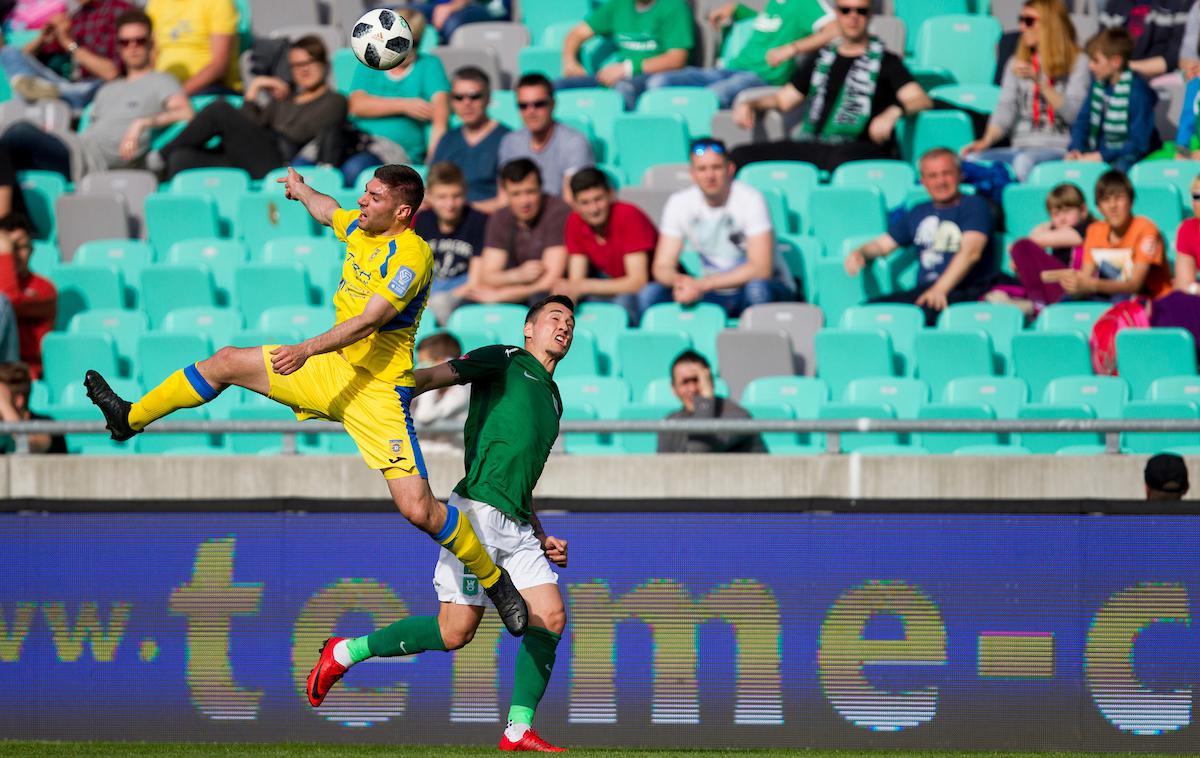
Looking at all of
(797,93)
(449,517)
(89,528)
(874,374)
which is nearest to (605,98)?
(797,93)

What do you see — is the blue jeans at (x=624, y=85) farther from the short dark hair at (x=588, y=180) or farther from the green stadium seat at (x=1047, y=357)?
the green stadium seat at (x=1047, y=357)

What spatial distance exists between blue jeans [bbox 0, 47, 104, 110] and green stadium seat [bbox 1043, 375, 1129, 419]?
877 cm

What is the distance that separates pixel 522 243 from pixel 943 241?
2755 mm

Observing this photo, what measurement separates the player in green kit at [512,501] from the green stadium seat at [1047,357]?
13.4 feet

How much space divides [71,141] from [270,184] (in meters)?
1.95

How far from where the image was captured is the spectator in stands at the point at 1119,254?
10.7 metres

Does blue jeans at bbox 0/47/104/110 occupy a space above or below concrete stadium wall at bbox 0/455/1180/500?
above

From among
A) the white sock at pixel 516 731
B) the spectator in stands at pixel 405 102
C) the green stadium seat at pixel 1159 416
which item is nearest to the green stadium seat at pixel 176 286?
the spectator in stands at pixel 405 102

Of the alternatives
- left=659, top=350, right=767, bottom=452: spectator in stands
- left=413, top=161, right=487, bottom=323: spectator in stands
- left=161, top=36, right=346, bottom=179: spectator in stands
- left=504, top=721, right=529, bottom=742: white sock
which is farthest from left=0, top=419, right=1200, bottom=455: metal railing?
left=161, top=36, right=346, bottom=179: spectator in stands

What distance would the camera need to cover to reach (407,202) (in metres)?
6.96

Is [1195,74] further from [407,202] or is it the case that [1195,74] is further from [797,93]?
[407,202]

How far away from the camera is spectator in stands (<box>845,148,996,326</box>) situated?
11070 mm

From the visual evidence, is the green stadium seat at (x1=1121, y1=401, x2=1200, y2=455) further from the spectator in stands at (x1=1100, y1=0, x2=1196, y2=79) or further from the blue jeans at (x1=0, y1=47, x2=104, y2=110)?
the blue jeans at (x1=0, y1=47, x2=104, y2=110)

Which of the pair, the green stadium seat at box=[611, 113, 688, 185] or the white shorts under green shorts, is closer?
the white shorts under green shorts
